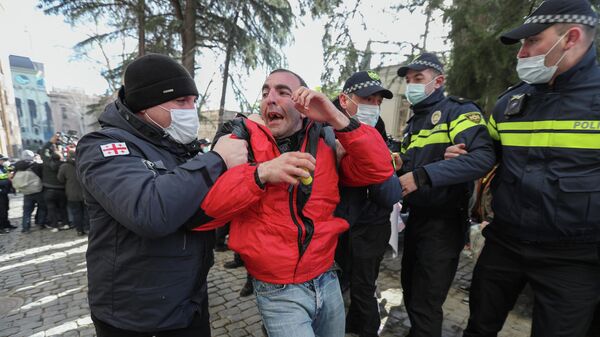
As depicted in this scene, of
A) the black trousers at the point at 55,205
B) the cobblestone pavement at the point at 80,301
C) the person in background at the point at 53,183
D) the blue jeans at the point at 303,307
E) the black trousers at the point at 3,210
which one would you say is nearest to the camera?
the blue jeans at the point at 303,307

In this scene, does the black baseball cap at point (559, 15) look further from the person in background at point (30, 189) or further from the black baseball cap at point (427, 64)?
the person in background at point (30, 189)

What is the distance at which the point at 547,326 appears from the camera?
1.86 metres

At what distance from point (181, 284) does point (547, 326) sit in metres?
2.25

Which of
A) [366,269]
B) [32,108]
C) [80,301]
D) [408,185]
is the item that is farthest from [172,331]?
[32,108]

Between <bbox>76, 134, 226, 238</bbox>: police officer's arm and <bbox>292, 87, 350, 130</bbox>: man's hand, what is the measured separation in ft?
1.54

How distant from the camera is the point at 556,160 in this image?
5.99 ft

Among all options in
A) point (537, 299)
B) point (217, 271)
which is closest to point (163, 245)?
point (537, 299)

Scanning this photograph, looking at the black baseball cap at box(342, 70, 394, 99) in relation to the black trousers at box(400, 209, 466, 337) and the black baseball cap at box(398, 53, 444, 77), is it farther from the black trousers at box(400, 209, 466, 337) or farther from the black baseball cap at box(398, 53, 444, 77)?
the black trousers at box(400, 209, 466, 337)

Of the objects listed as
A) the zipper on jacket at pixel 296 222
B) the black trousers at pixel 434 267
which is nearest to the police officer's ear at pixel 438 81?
the black trousers at pixel 434 267

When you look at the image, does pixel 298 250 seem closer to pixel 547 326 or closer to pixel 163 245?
pixel 163 245

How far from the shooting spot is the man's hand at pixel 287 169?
128 cm

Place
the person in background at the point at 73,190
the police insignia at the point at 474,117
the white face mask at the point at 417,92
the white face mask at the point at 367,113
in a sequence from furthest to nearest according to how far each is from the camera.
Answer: the person in background at the point at 73,190
the white face mask at the point at 367,113
the white face mask at the point at 417,92
the police insignia at the point at 474,117

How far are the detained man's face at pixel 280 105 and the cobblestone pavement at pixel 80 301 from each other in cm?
266

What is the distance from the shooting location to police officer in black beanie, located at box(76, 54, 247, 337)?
1253mm
